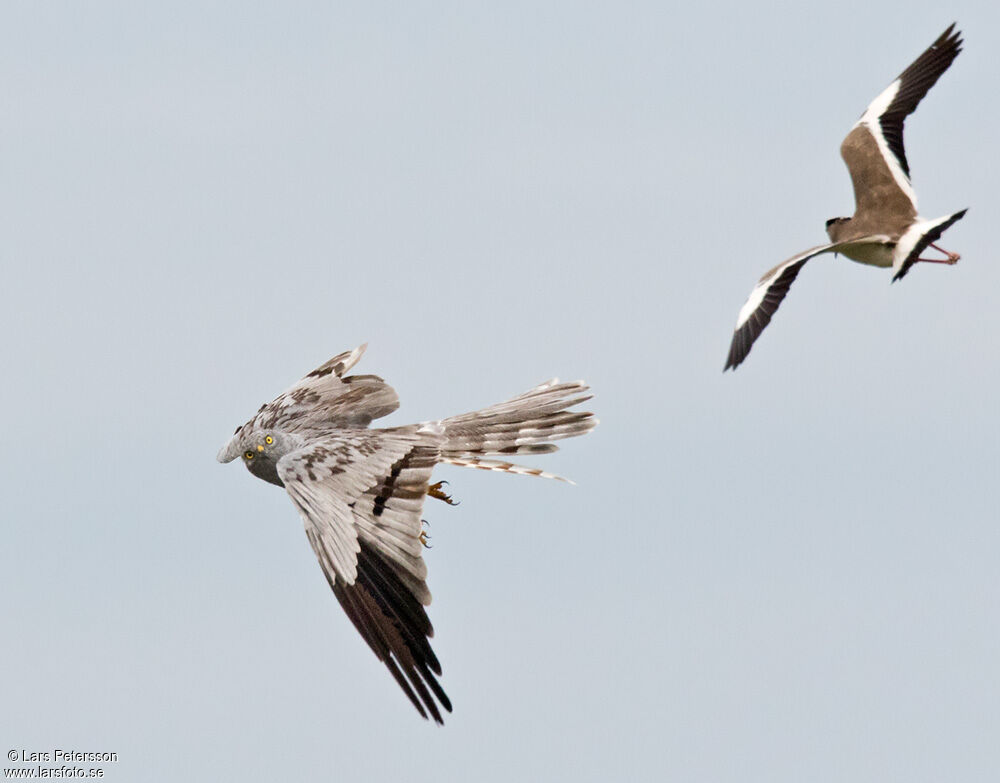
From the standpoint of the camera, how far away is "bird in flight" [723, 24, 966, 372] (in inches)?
753

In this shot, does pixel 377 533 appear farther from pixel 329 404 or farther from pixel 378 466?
pixel 329 404

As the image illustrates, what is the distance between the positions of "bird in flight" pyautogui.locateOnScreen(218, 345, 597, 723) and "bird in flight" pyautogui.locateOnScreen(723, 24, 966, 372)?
104 inches

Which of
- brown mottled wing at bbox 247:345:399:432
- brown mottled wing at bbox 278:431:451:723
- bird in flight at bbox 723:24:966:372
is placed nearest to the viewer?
brown mottled wing at bbox 278:431:451:723

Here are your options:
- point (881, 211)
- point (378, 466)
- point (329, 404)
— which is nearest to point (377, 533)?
point (378, 466)

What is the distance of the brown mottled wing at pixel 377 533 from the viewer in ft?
51.9

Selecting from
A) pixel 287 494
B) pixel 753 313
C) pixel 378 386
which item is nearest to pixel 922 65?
pixel 753 313

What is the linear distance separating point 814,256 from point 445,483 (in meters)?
4.37

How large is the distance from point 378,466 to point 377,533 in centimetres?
111

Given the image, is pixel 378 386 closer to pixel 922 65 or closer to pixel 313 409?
pixel 313 409

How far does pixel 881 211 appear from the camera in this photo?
67.8 ft

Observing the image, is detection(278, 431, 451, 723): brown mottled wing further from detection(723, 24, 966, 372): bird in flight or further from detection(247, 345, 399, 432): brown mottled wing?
detection(723, 24, 966, 372): bird in flight

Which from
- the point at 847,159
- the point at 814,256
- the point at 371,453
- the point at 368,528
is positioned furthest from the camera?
the point at 847,159

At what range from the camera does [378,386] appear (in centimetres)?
2075

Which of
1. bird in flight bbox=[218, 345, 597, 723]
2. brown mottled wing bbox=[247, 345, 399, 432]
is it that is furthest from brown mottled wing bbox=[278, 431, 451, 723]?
brown mottled wing bbox=[247, 345, 399, 432]
